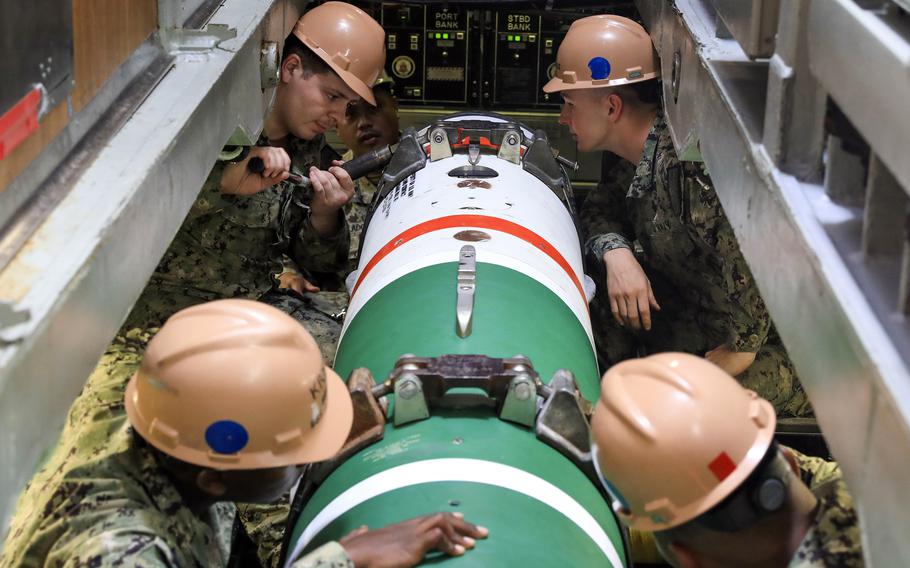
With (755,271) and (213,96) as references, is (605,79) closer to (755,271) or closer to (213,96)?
(213,96)

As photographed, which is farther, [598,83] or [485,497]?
[598,83]

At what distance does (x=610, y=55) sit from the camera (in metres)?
4.00

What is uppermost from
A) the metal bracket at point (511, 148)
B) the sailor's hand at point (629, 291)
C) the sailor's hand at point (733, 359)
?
the metal bracket at point (511, 148)

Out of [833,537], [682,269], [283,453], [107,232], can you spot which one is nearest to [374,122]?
[682,269]

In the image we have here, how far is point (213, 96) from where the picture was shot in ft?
9.19

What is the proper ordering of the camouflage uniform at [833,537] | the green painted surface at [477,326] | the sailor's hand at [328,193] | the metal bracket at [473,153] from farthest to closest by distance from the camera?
the sailor's hand at [328,193] < the metal bracket at [473,153] < the green painted surface at [477,326] < the camouflage uniform at [833,537]

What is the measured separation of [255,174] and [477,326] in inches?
45.3

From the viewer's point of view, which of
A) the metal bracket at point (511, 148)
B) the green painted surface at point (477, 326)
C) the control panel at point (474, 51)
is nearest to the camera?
the green painted surface at point (477, 326)

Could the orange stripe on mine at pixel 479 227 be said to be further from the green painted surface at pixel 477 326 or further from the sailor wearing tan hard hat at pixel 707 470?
the sailor wearing tan hard hat at pixel 707 470

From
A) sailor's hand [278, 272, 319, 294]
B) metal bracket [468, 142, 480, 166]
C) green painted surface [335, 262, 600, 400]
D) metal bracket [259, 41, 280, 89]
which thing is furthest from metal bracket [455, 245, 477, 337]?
sailor's hand [278, 272, 319, 294]

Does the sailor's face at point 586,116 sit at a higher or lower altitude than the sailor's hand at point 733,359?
higher

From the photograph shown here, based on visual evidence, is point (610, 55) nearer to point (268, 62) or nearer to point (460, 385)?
point (268, 62)

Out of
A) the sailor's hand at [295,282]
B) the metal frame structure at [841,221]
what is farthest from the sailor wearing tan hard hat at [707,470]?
the sailor's hand at [295,282]

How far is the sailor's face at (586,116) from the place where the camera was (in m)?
4.10
